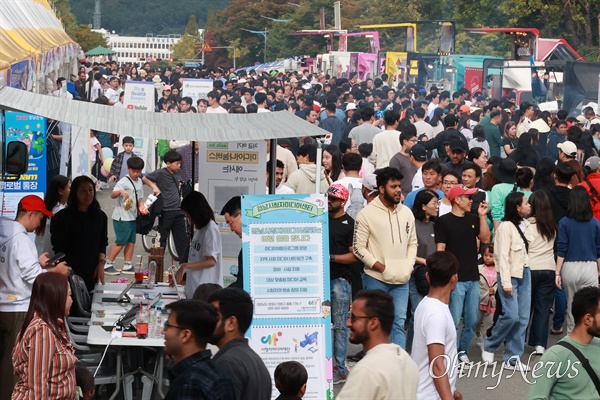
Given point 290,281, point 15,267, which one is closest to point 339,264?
point 290,281

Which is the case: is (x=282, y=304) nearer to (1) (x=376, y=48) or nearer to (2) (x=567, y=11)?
(2) (x=567, y=11)

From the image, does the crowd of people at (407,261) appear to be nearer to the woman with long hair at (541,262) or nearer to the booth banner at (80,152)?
the woman with long hair at (541,262)

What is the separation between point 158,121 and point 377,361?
385cm

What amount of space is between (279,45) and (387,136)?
83039 mm

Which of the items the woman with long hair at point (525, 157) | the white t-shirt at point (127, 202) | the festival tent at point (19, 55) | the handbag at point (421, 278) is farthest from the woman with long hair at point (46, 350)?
the woman with long hair at point (525, 157)

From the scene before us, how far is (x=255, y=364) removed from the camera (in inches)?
224

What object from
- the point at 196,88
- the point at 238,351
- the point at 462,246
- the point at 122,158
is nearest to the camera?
the point at 238,351

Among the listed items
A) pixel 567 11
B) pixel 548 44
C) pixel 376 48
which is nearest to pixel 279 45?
pixel 376 48

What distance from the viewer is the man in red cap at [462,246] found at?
10289mm

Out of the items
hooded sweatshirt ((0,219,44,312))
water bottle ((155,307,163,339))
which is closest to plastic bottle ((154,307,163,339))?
water bottle ((155,307,163,339))

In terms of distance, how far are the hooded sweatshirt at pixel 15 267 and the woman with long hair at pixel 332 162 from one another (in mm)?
5477

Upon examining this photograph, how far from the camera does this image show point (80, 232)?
34.8ft

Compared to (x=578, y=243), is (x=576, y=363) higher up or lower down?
lower down

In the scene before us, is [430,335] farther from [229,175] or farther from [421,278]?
[229,175]
